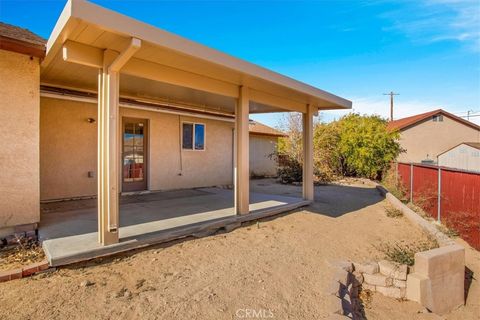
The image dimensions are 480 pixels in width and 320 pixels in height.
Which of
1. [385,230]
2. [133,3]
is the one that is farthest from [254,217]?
[133,3]

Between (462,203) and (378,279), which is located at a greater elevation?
(462,203)

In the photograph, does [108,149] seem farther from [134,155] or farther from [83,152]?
[134,155]

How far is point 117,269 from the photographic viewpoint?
360 centimetres

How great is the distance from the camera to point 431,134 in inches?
943

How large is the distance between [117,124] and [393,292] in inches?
181

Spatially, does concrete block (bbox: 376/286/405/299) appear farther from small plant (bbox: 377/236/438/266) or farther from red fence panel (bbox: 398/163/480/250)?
red fence panel (bbox: 398/163/480/250)

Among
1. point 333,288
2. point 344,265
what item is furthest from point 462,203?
point 333,288

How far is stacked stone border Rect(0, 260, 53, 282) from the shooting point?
316cm

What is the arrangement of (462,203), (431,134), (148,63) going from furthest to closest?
(431,134), (462,203), (148,63)

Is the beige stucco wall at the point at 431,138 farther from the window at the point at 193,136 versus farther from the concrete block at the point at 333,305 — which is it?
the concrete block at the point at 333,305

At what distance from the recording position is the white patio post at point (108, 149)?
3.87 meters

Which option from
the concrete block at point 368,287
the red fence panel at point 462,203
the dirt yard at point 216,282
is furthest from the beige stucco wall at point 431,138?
the concrete block at point 368,287

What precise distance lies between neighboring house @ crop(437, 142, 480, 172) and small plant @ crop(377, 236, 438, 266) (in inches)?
752

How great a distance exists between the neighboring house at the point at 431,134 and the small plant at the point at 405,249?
2134 cm
